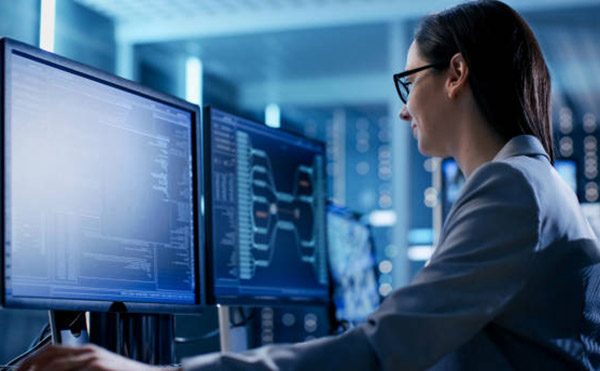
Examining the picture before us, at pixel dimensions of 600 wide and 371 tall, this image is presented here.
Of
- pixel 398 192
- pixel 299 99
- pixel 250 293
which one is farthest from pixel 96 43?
pixel 250 293

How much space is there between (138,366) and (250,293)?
68 centimetres

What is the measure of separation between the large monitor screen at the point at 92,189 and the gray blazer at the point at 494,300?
279mm

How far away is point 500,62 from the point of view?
4.19ft

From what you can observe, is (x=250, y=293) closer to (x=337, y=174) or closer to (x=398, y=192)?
(x=398, y=192)

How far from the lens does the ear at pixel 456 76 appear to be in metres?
1.28

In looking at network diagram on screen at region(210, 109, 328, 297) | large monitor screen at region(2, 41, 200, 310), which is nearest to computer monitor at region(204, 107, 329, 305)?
network diagram on screen at region(210, 109, 328, 297)

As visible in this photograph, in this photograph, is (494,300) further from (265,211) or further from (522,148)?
(265,211)

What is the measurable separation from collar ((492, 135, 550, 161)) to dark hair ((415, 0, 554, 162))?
0.04 m

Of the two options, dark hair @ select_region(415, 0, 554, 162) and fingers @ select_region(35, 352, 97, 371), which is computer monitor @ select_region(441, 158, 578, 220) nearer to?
dark hair @ select_region(415, 0, 554, 162)

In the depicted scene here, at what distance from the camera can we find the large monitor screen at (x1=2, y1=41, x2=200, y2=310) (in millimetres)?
1052

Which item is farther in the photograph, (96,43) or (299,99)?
(299,99)

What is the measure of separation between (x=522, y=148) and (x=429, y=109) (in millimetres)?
183

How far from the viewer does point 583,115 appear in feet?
13.6

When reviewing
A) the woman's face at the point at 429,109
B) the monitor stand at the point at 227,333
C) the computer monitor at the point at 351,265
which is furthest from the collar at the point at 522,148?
the computer monitor at the point at 351,265
